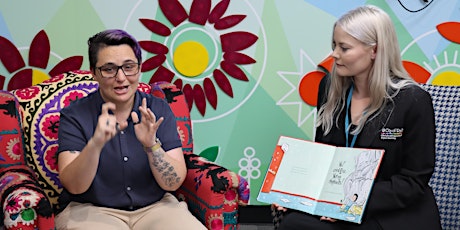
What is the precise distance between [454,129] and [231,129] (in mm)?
1420

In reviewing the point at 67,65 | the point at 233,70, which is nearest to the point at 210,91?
the point at 233,70

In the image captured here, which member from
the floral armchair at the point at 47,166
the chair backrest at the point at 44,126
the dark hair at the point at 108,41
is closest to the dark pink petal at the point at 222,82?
the floral armchair at the point at 47,166

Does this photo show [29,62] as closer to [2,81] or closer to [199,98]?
[2,81]

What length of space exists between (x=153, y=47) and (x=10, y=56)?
2.64 feet

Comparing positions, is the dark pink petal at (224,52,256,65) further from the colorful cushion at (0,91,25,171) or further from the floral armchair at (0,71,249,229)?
the colorful cushion at (0,91,25,171)

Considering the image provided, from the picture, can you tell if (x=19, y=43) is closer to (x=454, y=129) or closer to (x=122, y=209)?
(x=122, y=209)

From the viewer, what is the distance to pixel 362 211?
95.0 inches

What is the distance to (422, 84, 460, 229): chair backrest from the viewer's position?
2.89 meters

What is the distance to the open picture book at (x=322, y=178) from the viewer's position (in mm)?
2443

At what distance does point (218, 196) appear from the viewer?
8.90 ft

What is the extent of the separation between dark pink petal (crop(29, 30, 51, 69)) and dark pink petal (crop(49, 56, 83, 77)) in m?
0.06

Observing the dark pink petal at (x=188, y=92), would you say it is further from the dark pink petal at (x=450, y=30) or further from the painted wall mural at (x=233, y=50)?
the dark pink petal at (x=450, y=30)

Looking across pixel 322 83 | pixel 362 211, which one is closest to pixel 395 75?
pixel 322 83

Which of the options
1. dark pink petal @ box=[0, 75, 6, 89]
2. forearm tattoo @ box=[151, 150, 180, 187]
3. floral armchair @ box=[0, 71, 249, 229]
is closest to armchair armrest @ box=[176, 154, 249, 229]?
floral armchair @ box=[0, 71, 249, 229]
